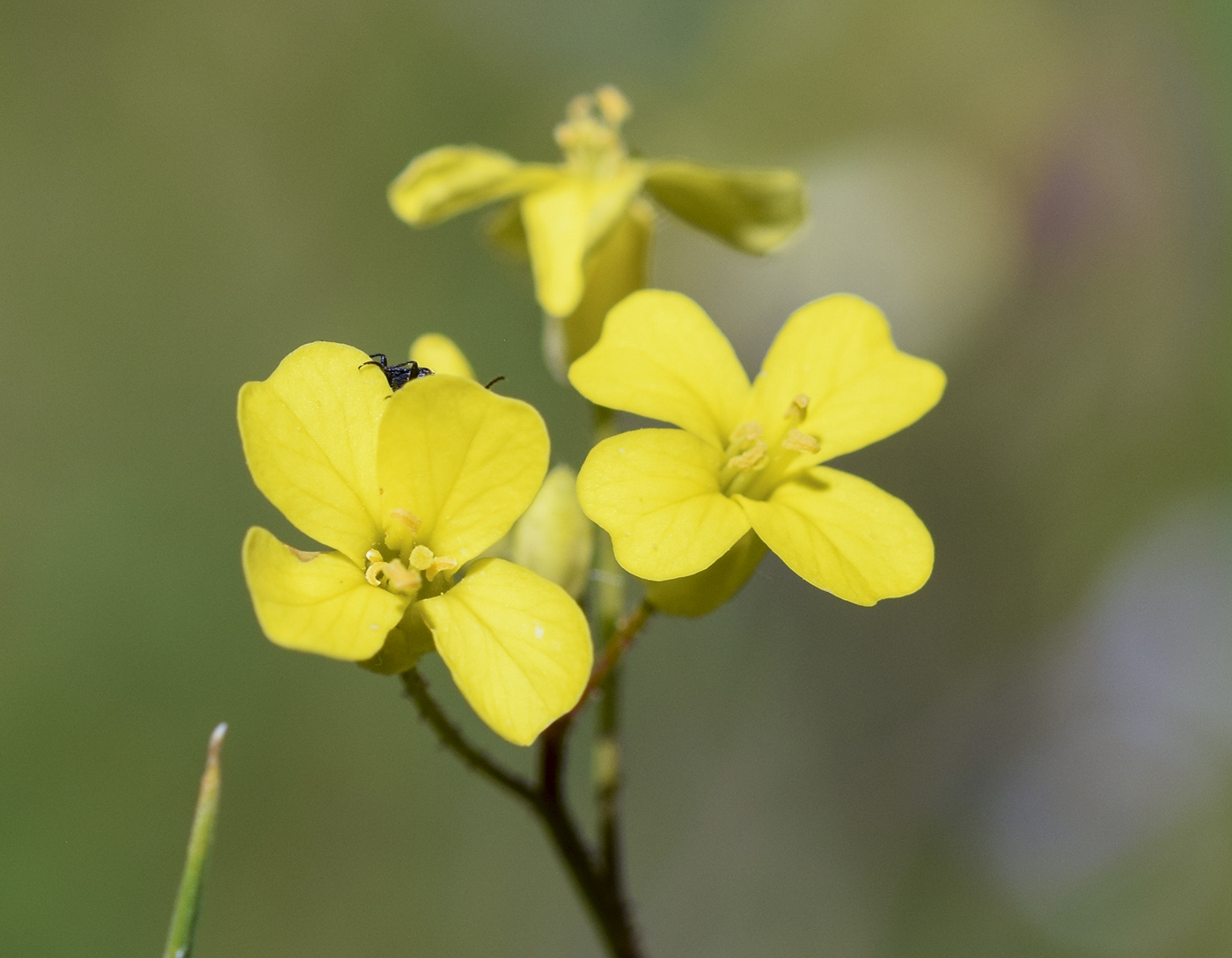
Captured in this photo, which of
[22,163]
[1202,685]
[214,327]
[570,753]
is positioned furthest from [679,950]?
[22,163]

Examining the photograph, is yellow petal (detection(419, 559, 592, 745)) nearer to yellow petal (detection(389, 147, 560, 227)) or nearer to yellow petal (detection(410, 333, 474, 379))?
yellow petal (detection(410, 333, 474, 379))

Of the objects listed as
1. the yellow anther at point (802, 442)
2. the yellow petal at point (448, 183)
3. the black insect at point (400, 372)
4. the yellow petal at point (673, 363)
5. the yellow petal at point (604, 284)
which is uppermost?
the yellow petal at point (448, 183)

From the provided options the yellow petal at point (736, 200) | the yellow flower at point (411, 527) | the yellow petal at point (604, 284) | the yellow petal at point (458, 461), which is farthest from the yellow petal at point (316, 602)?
the yellow petal at point (736, 200)

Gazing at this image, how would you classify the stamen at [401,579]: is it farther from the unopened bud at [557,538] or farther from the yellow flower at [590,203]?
the yellow flower at [590,203]

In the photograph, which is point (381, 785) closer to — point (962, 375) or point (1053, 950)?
point (1053, 950)

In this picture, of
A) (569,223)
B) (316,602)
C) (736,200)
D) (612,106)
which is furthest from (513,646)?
(612,106)

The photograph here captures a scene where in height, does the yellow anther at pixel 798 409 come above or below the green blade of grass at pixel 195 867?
above
